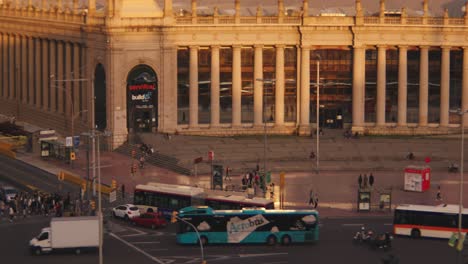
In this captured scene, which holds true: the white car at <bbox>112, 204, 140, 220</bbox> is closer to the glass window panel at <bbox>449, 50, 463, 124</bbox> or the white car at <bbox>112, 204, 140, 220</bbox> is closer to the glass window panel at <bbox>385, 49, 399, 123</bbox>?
the glass window panel at <bbox>385, 49, 399, 123</bbox>

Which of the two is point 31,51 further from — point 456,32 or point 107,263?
point 107,263

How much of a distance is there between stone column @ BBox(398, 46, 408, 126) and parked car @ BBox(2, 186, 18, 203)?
152 ft

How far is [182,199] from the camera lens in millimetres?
84438

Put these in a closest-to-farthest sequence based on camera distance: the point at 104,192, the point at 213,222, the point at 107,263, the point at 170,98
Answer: the point at 107,263, the point at 213,222, the point at 104,192, the point at 170,98

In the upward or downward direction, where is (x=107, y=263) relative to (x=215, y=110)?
downward

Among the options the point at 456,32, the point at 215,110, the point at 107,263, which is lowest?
the point at 107,263

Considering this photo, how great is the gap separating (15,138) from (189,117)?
61.6 feet

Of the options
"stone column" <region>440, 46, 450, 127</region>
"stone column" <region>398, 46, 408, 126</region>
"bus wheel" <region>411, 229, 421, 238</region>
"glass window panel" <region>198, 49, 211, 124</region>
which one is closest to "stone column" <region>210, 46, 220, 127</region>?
"glass window panel" <region>198, 49, 211, 124</region>

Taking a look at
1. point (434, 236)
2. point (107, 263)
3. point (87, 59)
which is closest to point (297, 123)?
point (87, 59)

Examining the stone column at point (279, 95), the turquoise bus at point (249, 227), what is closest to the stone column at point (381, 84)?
the stone column at point (279, 95)

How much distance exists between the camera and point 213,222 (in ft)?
252

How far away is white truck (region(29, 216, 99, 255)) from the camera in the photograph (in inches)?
2872

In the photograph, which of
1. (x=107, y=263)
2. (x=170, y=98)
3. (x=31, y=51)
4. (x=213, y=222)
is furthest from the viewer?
(x=31, y=51)

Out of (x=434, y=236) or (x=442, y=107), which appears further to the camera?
(x=442, y=107)
